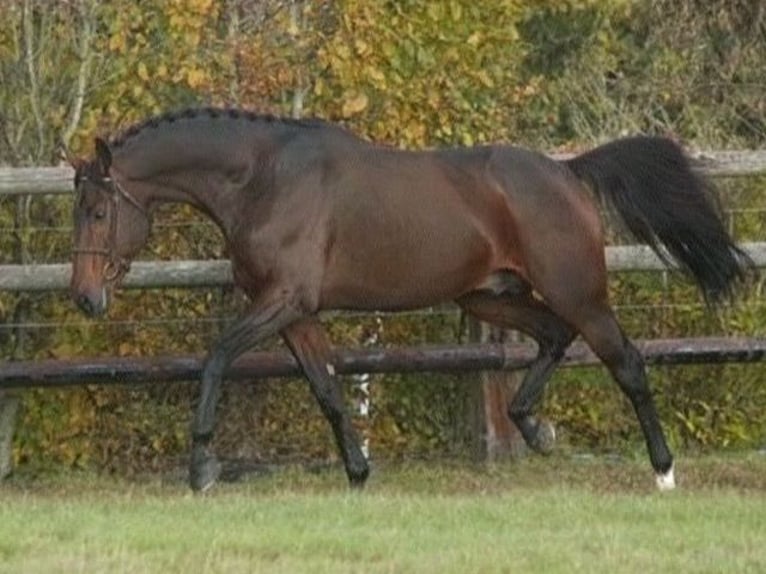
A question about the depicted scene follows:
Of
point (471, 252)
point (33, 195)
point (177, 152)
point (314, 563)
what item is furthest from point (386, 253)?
point (314, 563)

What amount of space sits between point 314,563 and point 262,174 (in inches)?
144

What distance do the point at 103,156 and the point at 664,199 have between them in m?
2.92

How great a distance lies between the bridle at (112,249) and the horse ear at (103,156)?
47 millimetres

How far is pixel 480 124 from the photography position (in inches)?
560

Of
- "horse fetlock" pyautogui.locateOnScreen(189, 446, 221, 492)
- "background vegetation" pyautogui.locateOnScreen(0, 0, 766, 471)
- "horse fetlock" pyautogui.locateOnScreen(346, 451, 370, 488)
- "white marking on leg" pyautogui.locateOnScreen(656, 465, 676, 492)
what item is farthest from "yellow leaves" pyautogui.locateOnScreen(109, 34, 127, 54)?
"white marking on leg" pyautogui.locateOnScreen(656, 465, 676, 492)

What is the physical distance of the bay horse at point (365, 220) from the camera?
39.4 feet

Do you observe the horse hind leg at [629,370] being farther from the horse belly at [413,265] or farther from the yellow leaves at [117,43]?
the yellow leaves at [117,43]

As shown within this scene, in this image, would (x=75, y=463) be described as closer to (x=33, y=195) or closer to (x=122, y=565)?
(x=33, y=195)

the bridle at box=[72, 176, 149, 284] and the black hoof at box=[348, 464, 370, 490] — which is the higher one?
the bridle at box=[72, 176, 149, 284]

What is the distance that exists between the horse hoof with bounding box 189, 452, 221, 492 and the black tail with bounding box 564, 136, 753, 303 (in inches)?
96.1

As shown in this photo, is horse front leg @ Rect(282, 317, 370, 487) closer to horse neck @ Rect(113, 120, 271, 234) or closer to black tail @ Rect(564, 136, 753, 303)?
horse neck @ Rect(113, 120, 271, 234)

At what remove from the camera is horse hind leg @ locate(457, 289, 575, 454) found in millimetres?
12719

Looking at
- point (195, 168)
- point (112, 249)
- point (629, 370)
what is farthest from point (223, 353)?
point (629, 370)

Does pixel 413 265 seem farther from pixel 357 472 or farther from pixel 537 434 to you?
pixel 537 434
